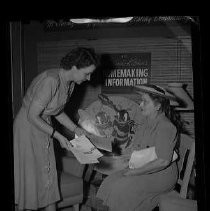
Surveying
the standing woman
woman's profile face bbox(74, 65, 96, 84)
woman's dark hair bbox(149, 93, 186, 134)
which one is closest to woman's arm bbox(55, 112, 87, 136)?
the standing woman

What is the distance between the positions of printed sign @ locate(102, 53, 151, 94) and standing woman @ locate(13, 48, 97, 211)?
0.18ft

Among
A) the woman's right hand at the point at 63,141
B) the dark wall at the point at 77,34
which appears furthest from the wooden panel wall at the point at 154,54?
the woman's right hand at the point at 63,141

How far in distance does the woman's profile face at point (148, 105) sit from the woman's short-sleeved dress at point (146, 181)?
0.08 feet

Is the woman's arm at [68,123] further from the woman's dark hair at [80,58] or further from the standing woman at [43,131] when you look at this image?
the woman's dark hair at [80,58]

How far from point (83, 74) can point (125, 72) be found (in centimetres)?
13

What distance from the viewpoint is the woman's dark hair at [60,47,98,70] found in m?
1.05

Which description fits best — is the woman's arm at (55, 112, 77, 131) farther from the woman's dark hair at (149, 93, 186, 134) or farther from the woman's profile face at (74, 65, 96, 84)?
the woman's dark hair at (149, 93, 186, 134)

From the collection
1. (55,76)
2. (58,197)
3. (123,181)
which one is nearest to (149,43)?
(55,76)

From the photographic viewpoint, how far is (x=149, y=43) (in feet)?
3.47

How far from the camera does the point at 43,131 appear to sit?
1.06 metres

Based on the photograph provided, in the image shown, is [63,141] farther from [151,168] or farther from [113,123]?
[151,168]

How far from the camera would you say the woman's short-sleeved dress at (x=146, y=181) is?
1048 millimetres

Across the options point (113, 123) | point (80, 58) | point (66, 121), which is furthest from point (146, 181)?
point (80, 58)

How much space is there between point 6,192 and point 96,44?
54 centimetres
